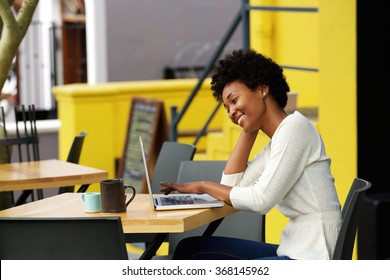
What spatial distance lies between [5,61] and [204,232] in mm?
1689

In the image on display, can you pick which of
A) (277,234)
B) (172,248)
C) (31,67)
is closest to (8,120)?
(31,67)

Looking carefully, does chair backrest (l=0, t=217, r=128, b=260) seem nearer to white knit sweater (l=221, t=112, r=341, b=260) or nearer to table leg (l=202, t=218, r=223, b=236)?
white knit sweater (l=221, t=112, r=341, b=260)

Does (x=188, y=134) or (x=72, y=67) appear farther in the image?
(x=72, y=67)

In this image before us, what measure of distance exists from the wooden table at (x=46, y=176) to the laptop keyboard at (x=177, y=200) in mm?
1062

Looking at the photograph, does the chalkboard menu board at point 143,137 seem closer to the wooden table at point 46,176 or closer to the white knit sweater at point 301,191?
the wooden table at point 46,176

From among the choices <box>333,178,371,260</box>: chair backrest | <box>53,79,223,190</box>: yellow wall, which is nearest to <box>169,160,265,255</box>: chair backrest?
<box>333,178,371,260</box>: chair backrest

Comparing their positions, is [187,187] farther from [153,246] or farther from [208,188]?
[153,246]

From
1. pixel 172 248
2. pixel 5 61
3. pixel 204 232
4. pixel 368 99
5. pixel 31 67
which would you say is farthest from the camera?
pixel 31 67

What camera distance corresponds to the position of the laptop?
3844 millimetres

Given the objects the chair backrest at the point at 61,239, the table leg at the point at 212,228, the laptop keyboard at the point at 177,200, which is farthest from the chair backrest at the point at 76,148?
the chair backrest at the point at 61,239

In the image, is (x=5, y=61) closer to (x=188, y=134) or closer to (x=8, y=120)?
(x=188, y=134)

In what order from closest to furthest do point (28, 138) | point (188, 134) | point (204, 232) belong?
point (204, 232) < point (28, 138) < point (188, 134)

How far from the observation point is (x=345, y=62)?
633 centimetres

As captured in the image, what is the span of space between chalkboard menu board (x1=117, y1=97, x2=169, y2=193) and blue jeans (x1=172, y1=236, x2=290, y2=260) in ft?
17.3
